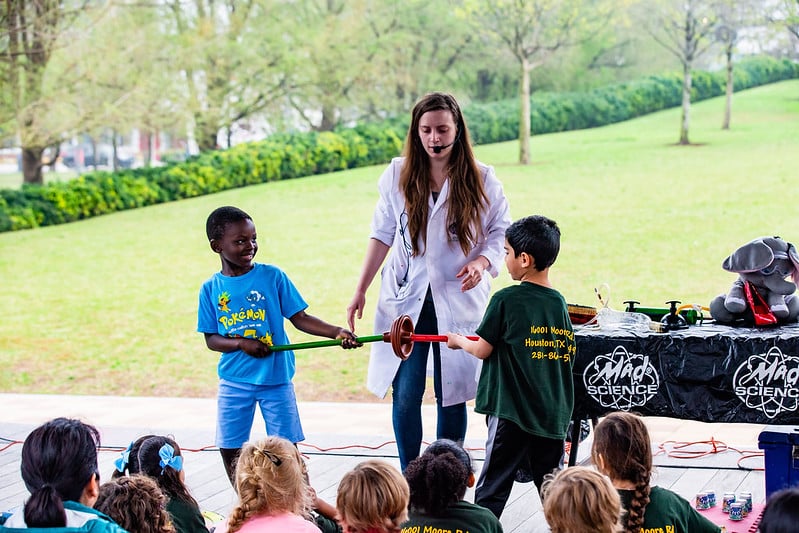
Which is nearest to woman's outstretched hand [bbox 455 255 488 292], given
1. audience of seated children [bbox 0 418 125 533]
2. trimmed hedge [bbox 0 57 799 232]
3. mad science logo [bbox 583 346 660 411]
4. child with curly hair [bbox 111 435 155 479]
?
mad science logo [bbox 583 346 660 411]

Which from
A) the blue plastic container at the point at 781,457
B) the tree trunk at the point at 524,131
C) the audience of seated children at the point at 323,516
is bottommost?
the audience of seated children at the point at 323,516

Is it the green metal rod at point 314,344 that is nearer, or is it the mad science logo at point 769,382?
the green metal rod at point 314,344

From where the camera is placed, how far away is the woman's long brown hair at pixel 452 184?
391 centimetres

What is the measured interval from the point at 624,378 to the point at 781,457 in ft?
2.01

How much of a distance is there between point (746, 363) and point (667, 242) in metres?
9.46

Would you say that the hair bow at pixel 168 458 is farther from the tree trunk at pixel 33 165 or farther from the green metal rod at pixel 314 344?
the tree trunk at pixel 33 165

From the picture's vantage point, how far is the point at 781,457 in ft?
13.0

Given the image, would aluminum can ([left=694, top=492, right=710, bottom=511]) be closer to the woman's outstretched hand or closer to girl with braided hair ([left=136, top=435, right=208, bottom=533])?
the woman's outstretched hand

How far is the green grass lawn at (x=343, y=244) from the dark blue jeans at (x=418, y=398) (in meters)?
4.32

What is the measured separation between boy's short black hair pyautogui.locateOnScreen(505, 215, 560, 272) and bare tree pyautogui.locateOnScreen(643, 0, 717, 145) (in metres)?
13.8

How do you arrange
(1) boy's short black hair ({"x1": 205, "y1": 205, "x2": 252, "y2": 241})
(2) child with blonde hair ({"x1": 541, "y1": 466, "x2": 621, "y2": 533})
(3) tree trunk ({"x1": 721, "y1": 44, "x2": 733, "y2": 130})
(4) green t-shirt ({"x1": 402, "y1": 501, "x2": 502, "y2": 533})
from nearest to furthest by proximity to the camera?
(2) child with blonde hair ({"x1": 541, "y1": 466, "x2": 621, "y2": 533}), (4) green t-shirt ({"x1": 402, "y1": 501, "x2": 502, "y2": 533}), (1) boy's short black hair ({"x1": 205, "y1": 205, "x2": 252, "y2": 241}), (3) tree trunk ({"x1": 721, "y1": 44, "x2": 733, "y2": 130})

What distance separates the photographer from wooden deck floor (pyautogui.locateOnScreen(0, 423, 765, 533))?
4.37 metres

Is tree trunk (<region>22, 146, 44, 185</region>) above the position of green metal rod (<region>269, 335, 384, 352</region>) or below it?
above

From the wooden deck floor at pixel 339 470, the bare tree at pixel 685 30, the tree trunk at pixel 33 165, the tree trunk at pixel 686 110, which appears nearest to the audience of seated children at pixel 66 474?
the wooden deck floor at pixel 339 470
